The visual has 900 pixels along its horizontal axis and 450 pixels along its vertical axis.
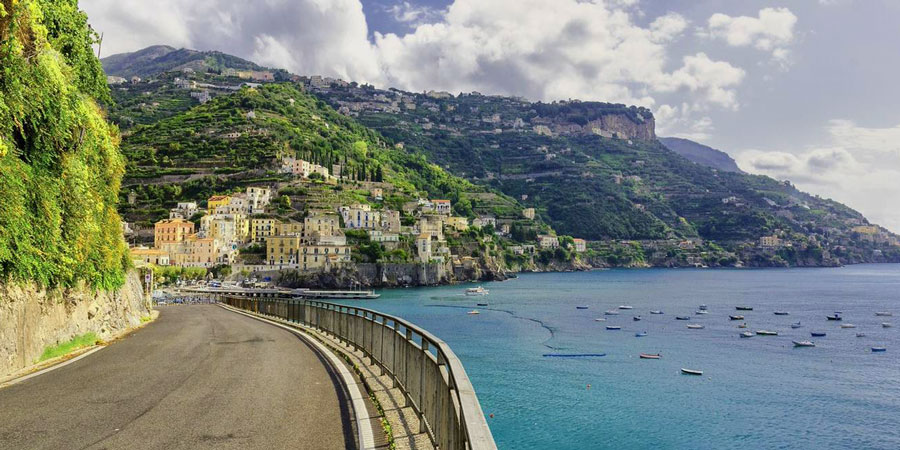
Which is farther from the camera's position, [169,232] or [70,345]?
[169,232]

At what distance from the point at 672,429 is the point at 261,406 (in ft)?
65.2

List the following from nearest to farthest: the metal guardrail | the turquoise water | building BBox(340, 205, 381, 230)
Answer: the metal guardrail → the turquoise water → building BBox(340, 205, 381, 230)

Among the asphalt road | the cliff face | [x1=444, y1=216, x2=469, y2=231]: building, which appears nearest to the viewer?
the asphalt road

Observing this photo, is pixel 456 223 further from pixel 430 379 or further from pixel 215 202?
pixel 430 379

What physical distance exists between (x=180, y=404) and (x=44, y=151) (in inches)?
309

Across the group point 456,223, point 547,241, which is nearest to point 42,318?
point 456,223

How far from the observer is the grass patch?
39.9ft

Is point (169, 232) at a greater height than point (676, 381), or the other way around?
point (169, 232)

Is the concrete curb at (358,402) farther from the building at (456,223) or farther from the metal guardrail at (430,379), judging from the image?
the building at (456,223)

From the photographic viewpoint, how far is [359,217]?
13138cm

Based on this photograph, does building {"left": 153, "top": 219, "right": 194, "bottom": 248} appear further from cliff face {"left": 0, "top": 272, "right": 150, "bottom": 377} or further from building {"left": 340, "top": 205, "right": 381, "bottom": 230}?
cliff face {"left": 0, "top": 272, "right": 150, "bottom": 377}

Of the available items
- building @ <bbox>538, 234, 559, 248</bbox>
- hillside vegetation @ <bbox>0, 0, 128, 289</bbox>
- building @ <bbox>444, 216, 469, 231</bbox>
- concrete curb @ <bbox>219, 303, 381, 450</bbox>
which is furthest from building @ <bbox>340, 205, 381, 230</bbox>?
concrete curb @ <bbox>219, 303, 381, 450</bbox>

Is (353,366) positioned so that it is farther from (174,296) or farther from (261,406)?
(174,296)

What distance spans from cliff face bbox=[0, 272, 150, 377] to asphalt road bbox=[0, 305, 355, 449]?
3.01 ft
